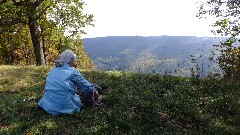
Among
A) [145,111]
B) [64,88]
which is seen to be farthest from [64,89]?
[145,111]

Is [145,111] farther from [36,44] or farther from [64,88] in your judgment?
[36,44]

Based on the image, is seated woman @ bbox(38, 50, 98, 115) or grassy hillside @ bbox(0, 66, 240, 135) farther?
seated woman @ bbox(38, 50, 98, 115)

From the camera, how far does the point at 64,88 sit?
1141 cm

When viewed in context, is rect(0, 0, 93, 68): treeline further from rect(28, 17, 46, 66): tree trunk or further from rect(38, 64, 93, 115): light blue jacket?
rect(38, 64, 93, 115): light blue jacket

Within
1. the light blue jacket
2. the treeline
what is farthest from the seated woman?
the treeline

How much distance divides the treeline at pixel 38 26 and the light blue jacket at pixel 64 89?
17864 millimetres

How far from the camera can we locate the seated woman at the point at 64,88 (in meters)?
11.4

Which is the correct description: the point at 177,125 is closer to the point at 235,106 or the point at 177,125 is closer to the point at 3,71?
the point at 235,106

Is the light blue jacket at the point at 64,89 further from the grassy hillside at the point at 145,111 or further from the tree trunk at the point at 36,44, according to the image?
the tree trunk at the point at 36,44

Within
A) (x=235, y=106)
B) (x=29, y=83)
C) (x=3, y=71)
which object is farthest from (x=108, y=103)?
(x=3, y=71)

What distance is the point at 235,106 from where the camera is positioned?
11930 millimetres

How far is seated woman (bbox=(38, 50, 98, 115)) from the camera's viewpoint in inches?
450

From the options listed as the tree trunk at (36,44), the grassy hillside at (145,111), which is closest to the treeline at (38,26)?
the tree trunk at (36,44)

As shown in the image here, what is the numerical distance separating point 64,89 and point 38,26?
26.0 meters
